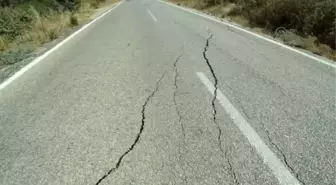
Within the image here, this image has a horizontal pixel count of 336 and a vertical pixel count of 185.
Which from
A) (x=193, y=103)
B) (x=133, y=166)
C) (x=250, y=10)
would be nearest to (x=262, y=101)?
(x=193, y=103)

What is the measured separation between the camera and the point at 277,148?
3.13 m

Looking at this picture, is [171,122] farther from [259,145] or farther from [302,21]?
[302,21]

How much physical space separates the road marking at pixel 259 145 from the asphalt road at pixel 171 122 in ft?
0.04

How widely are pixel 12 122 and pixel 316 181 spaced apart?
10.9ft

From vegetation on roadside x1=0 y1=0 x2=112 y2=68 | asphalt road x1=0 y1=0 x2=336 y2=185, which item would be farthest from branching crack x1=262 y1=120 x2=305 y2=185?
vegetation on roadside x1=0 y1=0 x2=112 y2=68

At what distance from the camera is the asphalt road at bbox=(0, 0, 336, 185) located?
9.10 feet

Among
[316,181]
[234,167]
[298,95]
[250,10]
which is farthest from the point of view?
[250,10]

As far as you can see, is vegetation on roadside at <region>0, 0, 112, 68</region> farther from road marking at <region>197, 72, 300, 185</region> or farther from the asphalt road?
road marking at <region>197, 72, 300, 185</region>

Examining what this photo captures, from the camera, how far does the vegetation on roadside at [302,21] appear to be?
8.16 meters

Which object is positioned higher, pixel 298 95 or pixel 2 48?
pixel 298 95

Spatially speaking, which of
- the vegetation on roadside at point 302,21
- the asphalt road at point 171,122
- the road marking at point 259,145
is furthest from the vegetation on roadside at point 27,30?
the vegetation on roadside at point 302,21

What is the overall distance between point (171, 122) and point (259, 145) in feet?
3.40

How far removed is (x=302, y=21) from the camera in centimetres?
992

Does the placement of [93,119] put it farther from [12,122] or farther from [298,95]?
[298,95]
